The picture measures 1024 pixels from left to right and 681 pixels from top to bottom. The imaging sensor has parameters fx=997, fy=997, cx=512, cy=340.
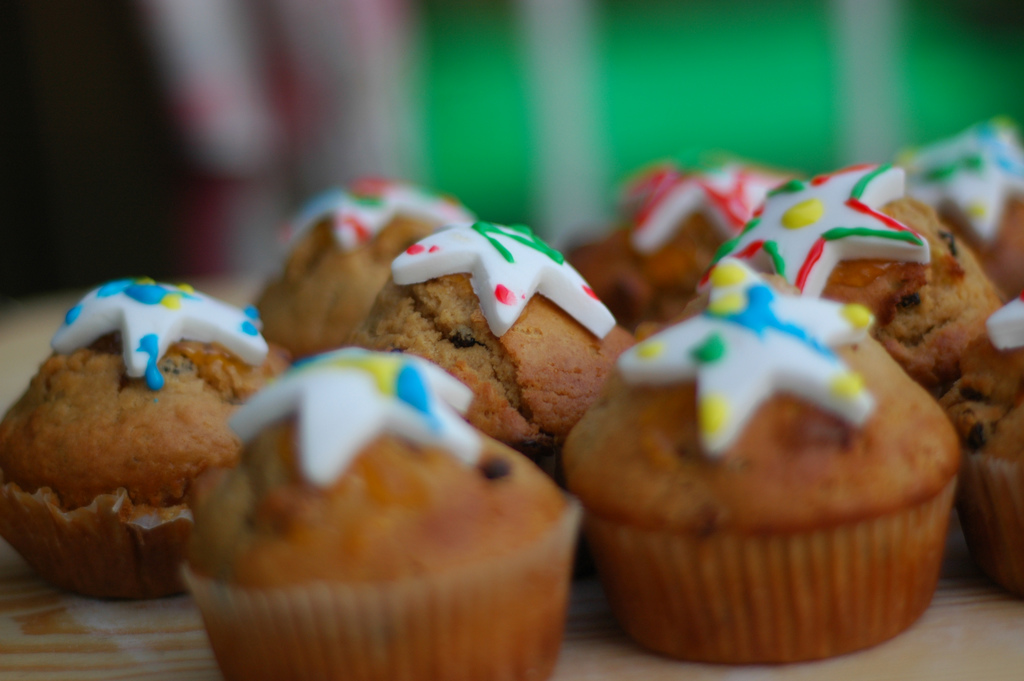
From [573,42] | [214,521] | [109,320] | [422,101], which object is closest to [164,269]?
[422,101]

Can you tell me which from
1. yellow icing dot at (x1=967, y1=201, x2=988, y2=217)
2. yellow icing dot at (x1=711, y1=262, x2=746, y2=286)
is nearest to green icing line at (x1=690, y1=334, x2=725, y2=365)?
yellow icing dot at (x1=711, y1=262, x2=746, y2=286)

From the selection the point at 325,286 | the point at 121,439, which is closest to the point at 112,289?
the point at 121,439

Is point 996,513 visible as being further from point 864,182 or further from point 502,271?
point 502,271

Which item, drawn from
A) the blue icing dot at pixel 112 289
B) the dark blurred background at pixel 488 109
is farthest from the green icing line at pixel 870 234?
the dark blurred background at pixel 488 109

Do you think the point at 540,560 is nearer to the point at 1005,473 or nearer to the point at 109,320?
the point at 1005,473

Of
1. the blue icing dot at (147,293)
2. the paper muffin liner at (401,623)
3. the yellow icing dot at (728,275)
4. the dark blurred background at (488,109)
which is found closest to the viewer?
the paper muffin liner at (401,623)

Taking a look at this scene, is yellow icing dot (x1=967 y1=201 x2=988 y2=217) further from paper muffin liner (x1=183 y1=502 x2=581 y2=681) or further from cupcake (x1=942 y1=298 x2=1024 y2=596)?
paper muffin liner (x1=183 y1=502 x2=581 y2=681)

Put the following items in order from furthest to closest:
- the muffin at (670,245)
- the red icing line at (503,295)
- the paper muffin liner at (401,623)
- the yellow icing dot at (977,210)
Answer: the muffin at (670,245) < the yellow icing dot at (977,210) < the red icing line at (503,295) < the paper muffin liner at (401,623)

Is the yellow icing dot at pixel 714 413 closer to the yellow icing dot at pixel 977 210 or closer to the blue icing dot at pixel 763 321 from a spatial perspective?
the blue icing dot at pixel 763 321
